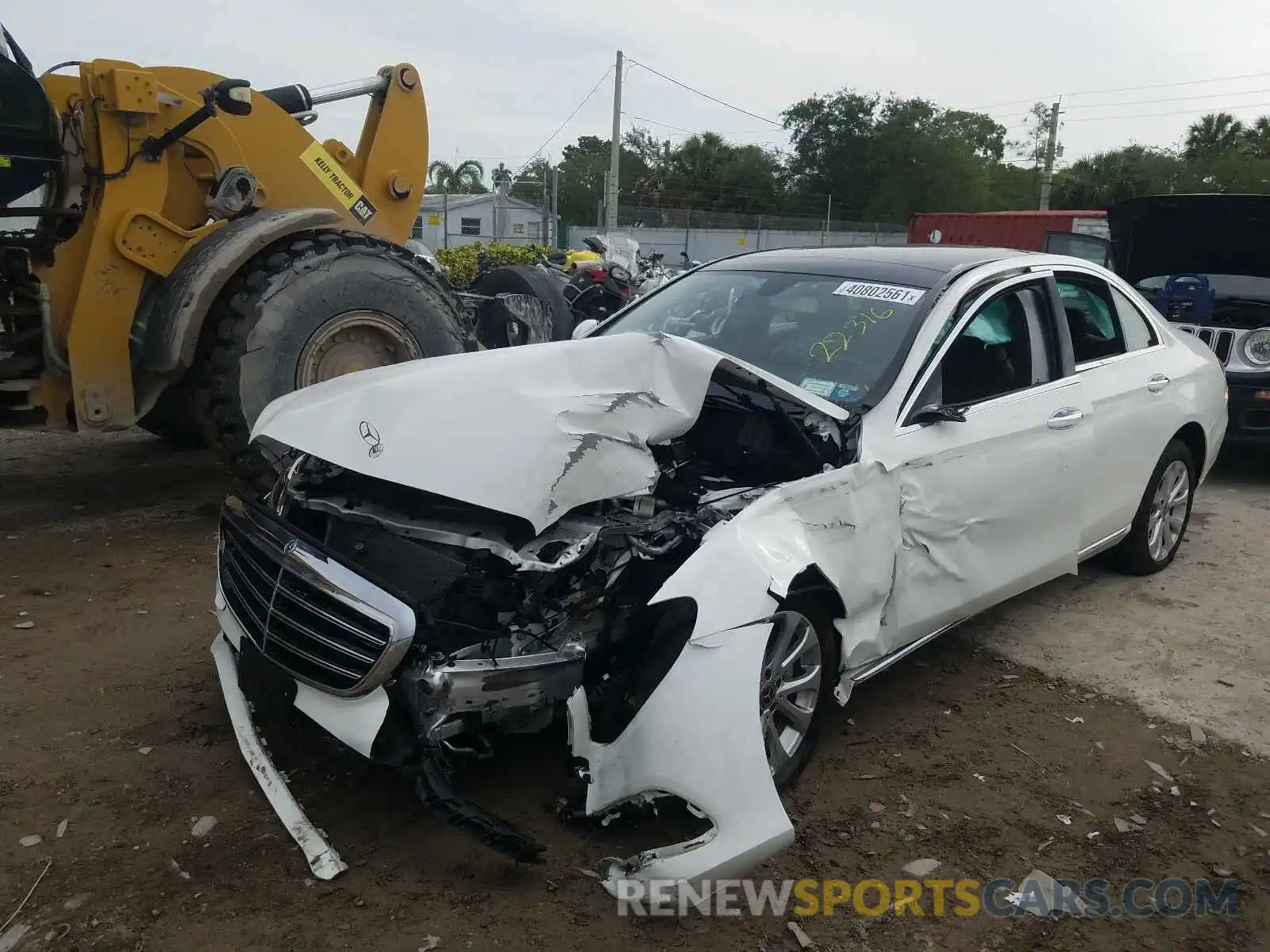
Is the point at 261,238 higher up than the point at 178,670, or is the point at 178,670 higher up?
the point at 261,238

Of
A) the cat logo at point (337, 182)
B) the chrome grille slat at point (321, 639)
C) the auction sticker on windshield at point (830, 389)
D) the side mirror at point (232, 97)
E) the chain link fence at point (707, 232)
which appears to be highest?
the chain link fence at point (707, 232)

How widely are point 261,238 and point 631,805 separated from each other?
387cm

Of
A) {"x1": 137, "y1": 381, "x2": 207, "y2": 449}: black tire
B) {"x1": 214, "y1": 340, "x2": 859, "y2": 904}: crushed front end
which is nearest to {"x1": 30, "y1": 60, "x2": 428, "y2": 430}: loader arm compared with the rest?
{"x1": 137, "y1": 381, "x2": 207, "y2": 449}: black tire

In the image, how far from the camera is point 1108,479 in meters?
4.43

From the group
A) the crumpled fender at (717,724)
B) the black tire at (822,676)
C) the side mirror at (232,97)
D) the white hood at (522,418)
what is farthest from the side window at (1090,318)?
the side mirror at (232,97)

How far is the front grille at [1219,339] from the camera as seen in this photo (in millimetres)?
7335

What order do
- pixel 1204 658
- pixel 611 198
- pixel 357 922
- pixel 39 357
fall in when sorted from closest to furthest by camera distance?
pixel 357 922
pixel 1204 658
pixel 39 357
pixel 611 198

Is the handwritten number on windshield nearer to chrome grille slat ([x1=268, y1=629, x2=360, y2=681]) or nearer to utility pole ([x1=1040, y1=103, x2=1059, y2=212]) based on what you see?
chrome grille slat ([x1=268, y1=629, x2=360, y2=681])

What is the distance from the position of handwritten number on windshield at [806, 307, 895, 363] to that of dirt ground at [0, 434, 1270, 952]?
1390mm

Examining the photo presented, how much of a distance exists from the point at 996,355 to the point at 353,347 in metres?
3.50

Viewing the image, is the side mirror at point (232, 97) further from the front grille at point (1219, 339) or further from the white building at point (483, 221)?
the white building at point (483, 221)

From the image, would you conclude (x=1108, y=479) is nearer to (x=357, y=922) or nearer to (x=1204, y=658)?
(x=1204, y=658)

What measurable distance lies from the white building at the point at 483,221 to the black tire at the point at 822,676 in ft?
80.2

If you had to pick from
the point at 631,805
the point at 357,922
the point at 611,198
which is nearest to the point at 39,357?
the point at 357,922
